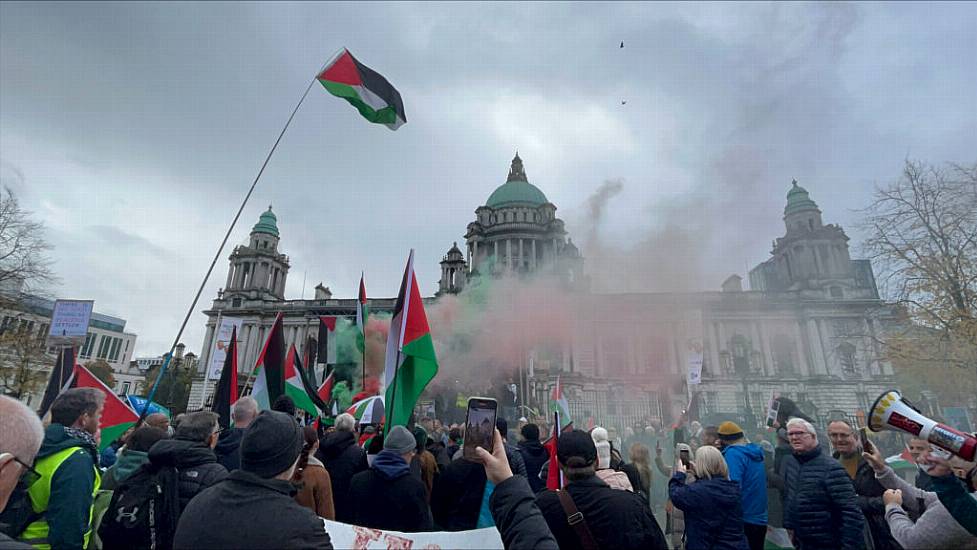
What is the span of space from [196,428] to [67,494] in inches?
32.2

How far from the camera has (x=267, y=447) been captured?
2135 mm

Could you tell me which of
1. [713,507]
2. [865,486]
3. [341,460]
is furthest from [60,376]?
[865,486]

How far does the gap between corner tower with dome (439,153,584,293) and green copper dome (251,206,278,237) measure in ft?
95.4

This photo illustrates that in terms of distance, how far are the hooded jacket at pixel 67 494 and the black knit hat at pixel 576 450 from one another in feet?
11.1

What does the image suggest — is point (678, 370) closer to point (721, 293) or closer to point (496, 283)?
point (721, 293)

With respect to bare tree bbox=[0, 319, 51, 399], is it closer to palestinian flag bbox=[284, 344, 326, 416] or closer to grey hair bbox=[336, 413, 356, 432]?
palestinian flag bbox=[284, 344, 326, 416]

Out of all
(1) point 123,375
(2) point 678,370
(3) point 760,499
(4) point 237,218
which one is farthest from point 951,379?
(1) point 123,375

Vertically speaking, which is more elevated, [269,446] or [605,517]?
[269,446]

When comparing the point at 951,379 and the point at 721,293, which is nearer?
the point at 951,379

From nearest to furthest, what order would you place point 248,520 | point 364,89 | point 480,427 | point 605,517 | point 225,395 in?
point 248,520
point 480,427
point 605,517
point 225,395
point 364,89

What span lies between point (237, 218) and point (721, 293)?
2134 inches

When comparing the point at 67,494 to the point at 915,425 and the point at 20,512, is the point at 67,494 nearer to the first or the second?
the point at 20,512

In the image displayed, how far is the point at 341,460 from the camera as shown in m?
5.17

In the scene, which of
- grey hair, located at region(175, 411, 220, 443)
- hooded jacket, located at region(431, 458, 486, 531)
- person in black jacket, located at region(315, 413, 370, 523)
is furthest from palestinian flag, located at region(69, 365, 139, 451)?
hooded jacket, located at region(431, 458, 486, 531)
